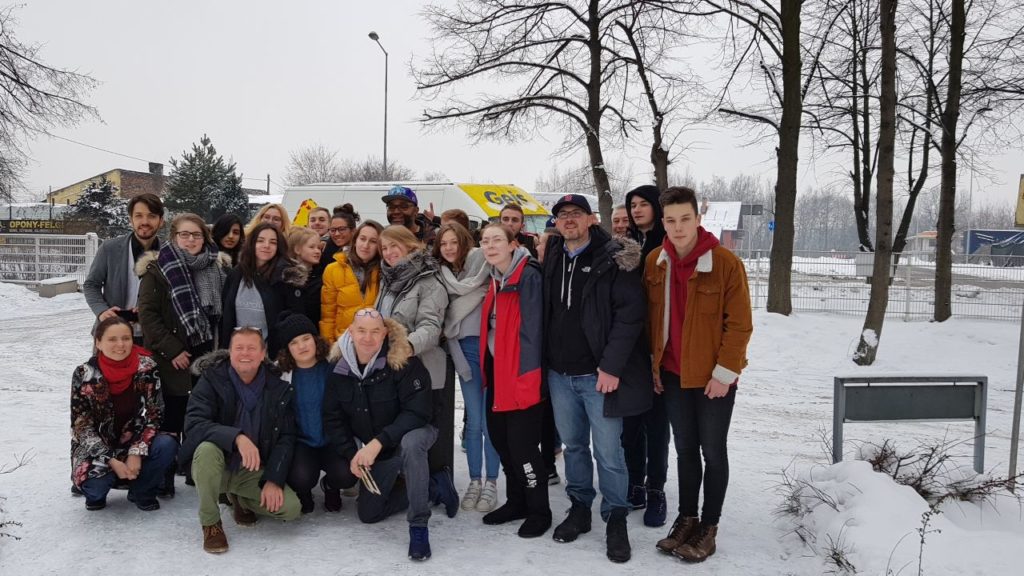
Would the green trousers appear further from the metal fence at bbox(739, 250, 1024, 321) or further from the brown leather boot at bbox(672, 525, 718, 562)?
the metal fence at bbox(739, 250, 1024, 321)

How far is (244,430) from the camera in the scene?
13.4 feet

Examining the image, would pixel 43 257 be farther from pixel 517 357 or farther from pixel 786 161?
pixel 517 357

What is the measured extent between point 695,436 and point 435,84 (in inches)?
482

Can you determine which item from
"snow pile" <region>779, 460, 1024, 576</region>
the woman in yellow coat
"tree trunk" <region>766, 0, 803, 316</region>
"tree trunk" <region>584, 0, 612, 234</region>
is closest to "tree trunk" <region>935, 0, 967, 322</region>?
"tree trunk" <region>766, 0, 803, 316</region>

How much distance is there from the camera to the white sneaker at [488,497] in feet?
14.8

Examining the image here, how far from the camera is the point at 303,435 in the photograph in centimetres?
425

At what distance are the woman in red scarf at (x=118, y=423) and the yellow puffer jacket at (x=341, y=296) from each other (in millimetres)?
1108

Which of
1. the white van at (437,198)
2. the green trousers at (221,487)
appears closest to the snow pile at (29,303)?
the white van at (437,198)

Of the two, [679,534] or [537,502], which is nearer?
[679,534]

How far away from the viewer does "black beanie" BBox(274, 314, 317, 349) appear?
429cm

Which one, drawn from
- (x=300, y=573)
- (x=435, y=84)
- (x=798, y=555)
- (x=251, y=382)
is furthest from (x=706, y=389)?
(x=435, y=84)

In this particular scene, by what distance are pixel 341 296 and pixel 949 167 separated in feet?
41.4

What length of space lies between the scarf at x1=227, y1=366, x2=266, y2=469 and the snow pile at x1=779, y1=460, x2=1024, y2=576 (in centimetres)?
A: 319

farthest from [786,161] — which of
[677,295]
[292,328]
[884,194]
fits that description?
[292,328]
